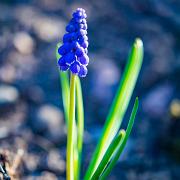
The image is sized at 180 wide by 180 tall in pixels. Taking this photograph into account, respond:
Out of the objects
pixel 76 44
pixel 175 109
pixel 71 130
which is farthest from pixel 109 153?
pixel 175 109

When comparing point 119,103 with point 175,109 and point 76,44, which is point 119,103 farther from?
point 175,109

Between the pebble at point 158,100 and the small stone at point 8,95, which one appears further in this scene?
the pebble at point 158,100

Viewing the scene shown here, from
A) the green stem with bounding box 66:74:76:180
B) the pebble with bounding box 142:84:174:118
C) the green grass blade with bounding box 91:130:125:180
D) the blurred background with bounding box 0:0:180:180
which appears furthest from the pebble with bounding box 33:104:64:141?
the green grass blade with bounding box 91:130:125:180

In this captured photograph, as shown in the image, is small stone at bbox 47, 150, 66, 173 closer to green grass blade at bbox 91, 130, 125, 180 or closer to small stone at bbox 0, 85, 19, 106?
small stone at bbox 0, 85, 19, 106

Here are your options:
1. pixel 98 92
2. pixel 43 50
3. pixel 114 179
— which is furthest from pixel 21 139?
→ pixel 43 50

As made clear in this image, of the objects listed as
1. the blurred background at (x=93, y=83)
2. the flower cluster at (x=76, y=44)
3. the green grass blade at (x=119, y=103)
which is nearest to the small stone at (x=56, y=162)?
the blurred background at (x=93, y=83)

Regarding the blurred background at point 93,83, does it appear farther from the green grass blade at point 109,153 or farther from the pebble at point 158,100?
the green grass blade at point 109,153

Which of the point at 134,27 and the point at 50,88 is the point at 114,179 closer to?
the point at 50,88
